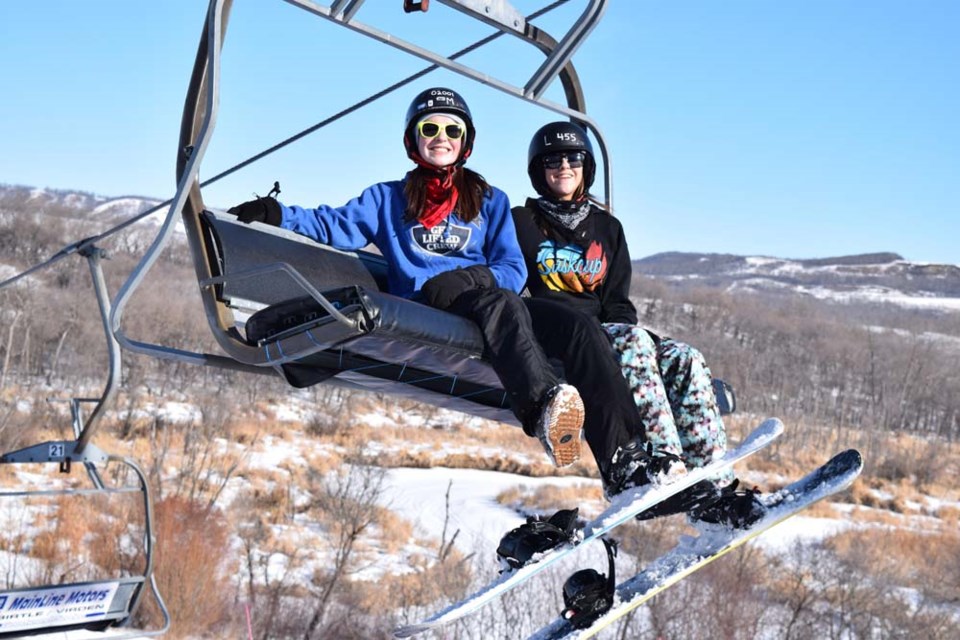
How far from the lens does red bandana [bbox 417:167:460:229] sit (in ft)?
10.6

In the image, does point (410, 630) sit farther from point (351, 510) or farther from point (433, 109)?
point (351, 510)

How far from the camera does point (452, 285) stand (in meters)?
2.91

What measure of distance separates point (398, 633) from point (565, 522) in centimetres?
53

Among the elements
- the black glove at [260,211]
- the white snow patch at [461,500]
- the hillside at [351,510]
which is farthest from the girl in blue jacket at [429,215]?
the white snow patch at [461,500]

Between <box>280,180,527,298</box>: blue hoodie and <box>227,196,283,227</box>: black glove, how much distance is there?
0.07 metres

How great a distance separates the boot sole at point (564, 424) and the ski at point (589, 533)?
0.19 metres

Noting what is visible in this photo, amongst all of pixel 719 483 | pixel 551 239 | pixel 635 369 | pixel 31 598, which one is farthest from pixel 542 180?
pixel 31 598

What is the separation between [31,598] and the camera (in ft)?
15.2

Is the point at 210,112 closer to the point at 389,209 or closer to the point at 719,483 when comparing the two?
the point at 389,209

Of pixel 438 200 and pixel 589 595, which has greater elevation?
pixel 438 200

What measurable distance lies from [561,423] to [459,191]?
103 centimetres

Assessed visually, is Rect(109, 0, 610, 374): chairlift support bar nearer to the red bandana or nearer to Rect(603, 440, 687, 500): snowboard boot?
the red bandana

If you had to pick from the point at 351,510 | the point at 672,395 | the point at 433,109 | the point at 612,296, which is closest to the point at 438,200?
the point at 433,109

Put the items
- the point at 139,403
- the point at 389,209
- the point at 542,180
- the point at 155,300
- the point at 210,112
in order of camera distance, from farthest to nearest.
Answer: the point at 155,300 < the point at 139,403 < the point at 542,180 < the point at 389,209 < the point at 210,112
